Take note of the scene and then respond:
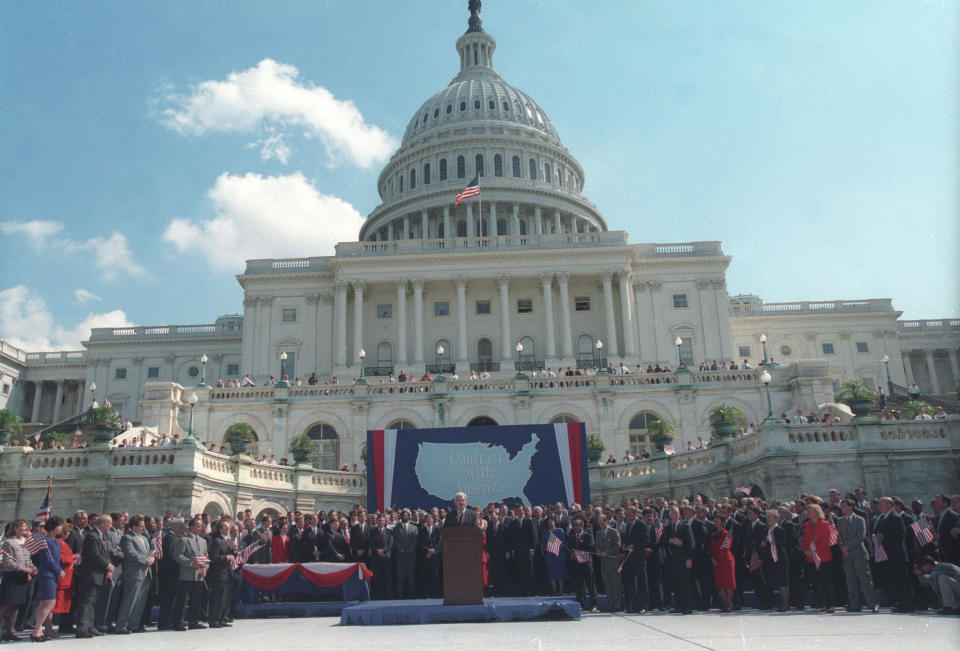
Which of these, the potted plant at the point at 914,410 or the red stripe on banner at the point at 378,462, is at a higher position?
the potted plant at the point at 914,410

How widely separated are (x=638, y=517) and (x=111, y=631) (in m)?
10.7

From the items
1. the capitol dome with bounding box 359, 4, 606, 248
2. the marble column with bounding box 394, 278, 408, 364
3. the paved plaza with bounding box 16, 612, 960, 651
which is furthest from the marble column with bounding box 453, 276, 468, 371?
the paved plaza with bounding box 16, 612, 960, 651

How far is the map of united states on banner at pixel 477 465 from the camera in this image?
94.4ft

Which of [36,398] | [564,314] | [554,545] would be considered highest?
[564,314]

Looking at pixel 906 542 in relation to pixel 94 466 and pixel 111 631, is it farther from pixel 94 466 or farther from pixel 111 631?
pixel 94 466

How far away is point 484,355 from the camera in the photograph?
73188 mm

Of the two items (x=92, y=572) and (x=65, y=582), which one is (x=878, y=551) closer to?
(x=92, y=572)

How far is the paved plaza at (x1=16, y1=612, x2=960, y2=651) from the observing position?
11039 mm

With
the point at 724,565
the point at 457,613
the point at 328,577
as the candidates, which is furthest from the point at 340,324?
the point at 457,613

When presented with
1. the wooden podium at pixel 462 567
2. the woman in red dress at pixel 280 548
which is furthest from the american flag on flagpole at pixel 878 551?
the woman in red dress at pixel 280 548

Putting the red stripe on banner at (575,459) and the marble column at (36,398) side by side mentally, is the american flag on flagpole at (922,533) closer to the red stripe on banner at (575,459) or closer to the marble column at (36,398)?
the red stripe on banner at (575,459)

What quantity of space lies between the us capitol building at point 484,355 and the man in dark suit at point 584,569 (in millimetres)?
10683

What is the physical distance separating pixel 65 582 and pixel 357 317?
187ft

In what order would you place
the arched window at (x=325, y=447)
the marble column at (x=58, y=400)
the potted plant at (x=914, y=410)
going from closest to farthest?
the potted plant at (x=914, y=410) → the arched window at (x=325, y=447) → the marble column at (x=58, y=400)
